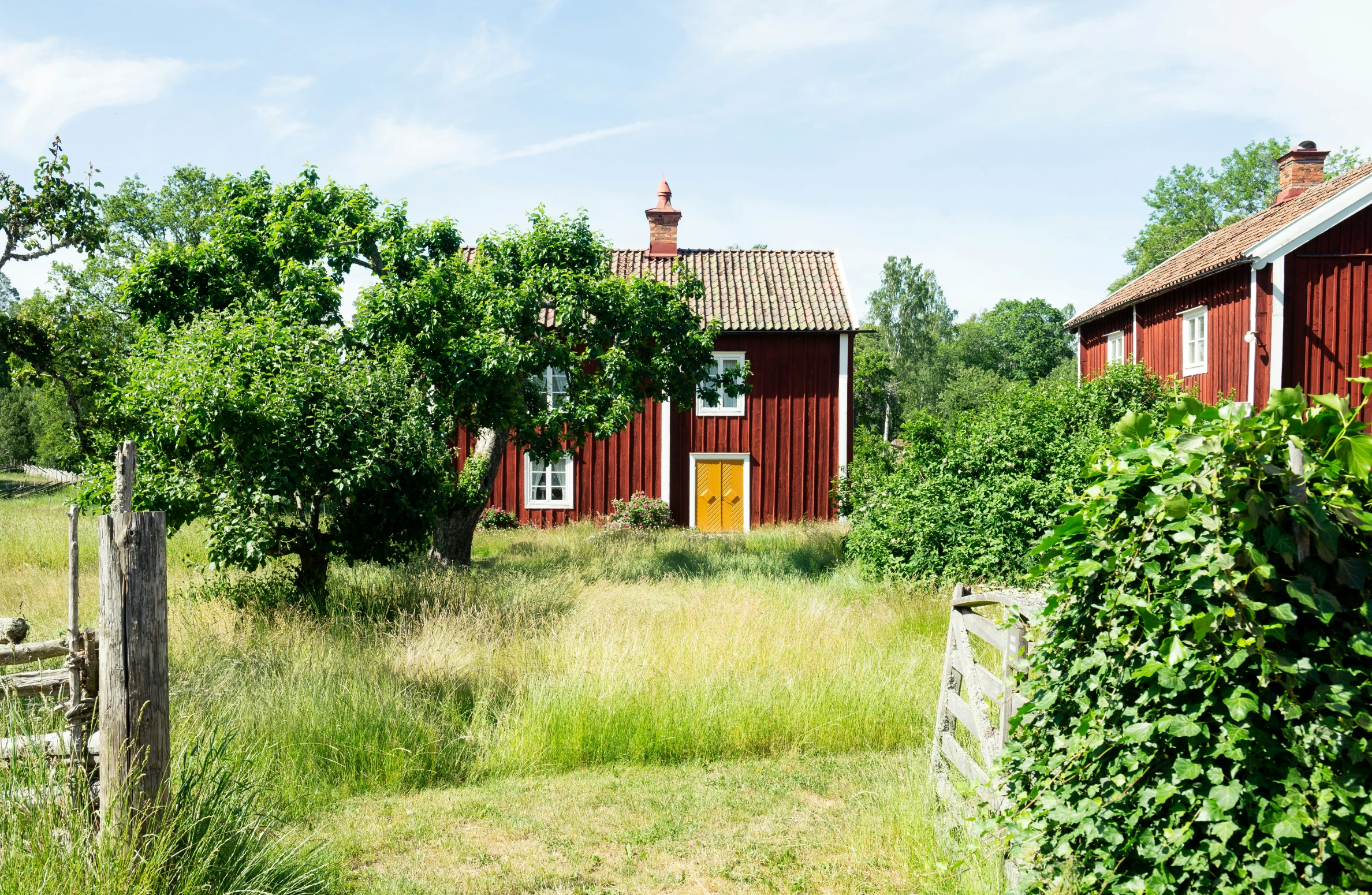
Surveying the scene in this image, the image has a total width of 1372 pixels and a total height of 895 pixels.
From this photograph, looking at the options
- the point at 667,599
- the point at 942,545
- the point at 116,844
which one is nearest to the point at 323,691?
the point at 116,844

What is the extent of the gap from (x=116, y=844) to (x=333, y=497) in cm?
612

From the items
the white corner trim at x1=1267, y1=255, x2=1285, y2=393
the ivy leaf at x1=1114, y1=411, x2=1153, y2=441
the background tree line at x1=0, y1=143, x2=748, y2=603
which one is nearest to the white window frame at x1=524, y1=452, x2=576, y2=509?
the background tree line at x1=0, y1=143, x2=748, y2=603

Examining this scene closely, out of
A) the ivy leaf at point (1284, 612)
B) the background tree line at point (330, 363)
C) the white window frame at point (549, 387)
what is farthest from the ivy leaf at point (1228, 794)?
the white window frame at point (549, 387)

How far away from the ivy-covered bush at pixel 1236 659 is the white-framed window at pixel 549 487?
1808cm

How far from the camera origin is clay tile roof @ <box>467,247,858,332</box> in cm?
2008

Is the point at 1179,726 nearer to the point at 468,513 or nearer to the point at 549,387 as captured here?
the point at 468,513

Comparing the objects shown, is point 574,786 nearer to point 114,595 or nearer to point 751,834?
point 751,834

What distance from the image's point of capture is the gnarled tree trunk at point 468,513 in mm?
12992

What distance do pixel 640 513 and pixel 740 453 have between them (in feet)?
8.87

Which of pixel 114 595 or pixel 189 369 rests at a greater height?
pixel 189 369

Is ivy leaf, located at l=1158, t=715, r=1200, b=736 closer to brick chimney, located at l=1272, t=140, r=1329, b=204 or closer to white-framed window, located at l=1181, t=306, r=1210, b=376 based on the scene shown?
white-framed window, located at l=1181, t=306, r=1210, b=376

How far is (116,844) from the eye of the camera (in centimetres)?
322

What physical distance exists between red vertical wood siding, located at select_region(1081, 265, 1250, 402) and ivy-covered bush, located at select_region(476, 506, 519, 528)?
13829 mm

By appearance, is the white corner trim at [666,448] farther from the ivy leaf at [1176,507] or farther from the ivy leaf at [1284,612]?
the ivy leaf at [1284,612]
